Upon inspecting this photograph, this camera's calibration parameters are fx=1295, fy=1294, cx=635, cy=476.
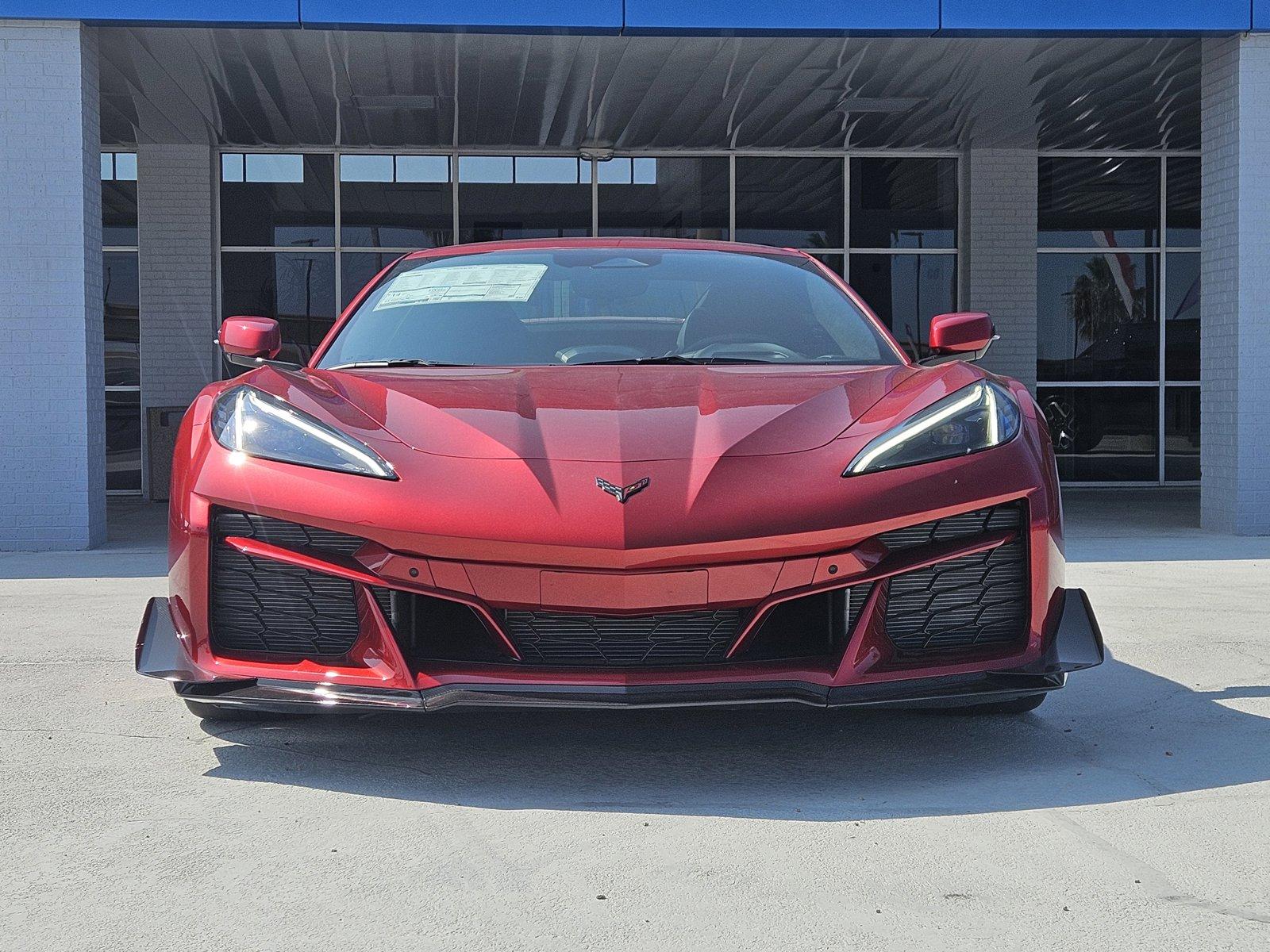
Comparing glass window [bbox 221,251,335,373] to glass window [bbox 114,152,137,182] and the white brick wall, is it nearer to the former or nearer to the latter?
the white brick wall

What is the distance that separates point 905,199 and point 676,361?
11676mm

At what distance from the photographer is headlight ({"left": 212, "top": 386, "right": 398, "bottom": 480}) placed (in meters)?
2.73

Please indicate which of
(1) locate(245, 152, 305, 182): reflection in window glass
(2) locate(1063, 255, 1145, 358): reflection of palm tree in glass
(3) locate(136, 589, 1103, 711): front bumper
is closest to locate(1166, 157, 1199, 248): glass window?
(2) locate(1063, 255, 1145, 358): reflection of palm tree in glass

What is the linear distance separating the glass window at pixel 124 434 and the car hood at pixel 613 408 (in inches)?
441

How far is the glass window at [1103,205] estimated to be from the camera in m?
14.4

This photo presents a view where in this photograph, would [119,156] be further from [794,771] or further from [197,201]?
[794,771]

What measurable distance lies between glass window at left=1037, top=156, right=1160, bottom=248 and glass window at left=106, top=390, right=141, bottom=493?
1003cm

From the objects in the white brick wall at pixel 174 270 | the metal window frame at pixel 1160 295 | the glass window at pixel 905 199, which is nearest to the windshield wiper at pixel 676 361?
the white brick wall at pixel 174 270

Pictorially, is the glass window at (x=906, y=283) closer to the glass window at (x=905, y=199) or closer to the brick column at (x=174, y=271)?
the glass window at (x=905, y=199)

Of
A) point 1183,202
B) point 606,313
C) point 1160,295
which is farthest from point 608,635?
point 1183,202

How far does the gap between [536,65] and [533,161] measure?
365 cm

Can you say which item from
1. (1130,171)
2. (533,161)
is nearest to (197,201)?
(533,161)

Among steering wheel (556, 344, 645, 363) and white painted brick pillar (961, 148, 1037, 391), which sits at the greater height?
white painted brick pillar (961, 148, 1037, 391)

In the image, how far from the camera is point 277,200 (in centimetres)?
1397
